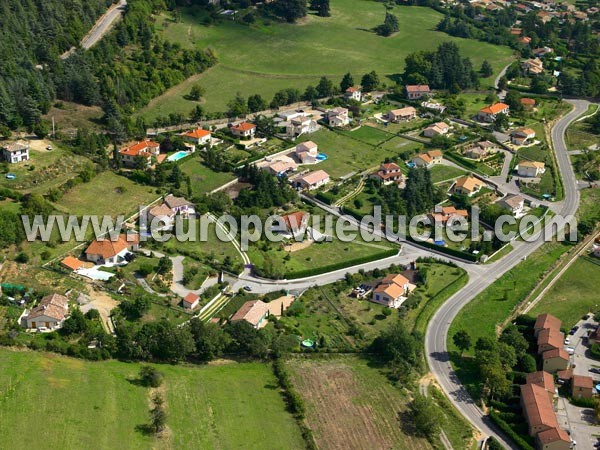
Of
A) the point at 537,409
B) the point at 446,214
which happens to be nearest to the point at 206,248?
the point at 446,214

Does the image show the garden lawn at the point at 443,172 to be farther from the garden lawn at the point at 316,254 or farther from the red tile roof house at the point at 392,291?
the red tile roof house at the point at 392,291

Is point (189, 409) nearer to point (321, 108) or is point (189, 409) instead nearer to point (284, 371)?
point (284, 371)

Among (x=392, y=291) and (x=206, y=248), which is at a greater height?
(x=392, y=291)

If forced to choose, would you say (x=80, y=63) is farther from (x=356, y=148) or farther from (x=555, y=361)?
(x=555, y=361)

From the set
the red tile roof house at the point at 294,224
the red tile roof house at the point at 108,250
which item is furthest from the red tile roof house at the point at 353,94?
the red tile roof house at the point at 108,250

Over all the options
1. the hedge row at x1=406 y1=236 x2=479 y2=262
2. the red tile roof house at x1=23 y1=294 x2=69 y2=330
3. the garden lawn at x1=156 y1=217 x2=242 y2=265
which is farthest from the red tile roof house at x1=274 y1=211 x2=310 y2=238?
the red tile roof house at x1=23 y1=294 x2=69 y2=330
